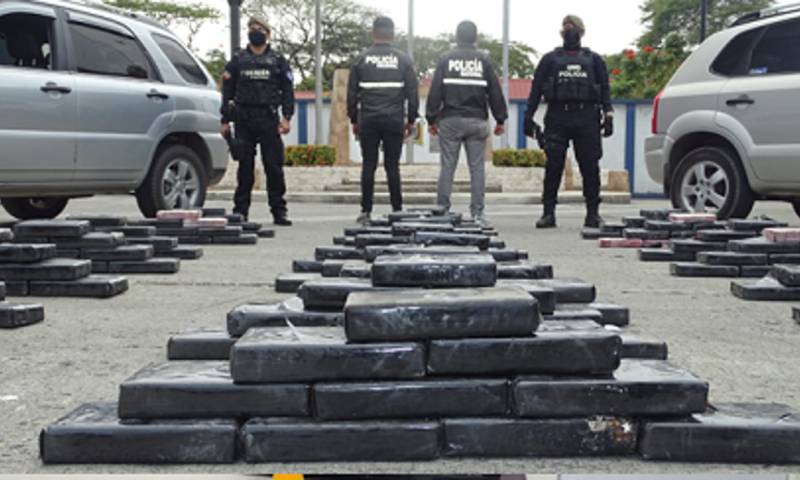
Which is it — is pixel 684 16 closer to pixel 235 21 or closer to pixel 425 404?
pixel 235 21

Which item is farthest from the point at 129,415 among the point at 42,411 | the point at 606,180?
the point at 606,180

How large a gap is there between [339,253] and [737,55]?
5.46 m

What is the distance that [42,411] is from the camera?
3.08 metres

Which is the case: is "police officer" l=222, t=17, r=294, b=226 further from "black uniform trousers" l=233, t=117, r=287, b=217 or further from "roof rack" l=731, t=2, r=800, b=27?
"roof rack" l=731, t=2, r=800, b=27

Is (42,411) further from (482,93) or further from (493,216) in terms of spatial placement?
(493,216)

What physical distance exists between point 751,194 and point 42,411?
24.5ft

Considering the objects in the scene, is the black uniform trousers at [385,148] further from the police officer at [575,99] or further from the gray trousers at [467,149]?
the police officer at [575,99]

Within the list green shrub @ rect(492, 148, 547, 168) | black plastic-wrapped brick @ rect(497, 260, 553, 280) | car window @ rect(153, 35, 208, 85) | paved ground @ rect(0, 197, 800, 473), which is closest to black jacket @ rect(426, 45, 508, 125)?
car window @ rect(153, 35, 208, 85)

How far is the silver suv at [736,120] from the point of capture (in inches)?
351

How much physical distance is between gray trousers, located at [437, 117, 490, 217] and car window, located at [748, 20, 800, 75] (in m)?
2.49

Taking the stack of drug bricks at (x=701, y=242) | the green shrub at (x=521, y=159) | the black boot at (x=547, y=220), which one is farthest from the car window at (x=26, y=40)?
the green shrub at (x=521, y=159)

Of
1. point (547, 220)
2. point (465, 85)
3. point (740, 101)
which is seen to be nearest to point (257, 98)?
point (465, 85)

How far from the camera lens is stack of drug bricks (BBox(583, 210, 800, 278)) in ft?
21.7

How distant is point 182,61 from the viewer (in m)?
10.0
